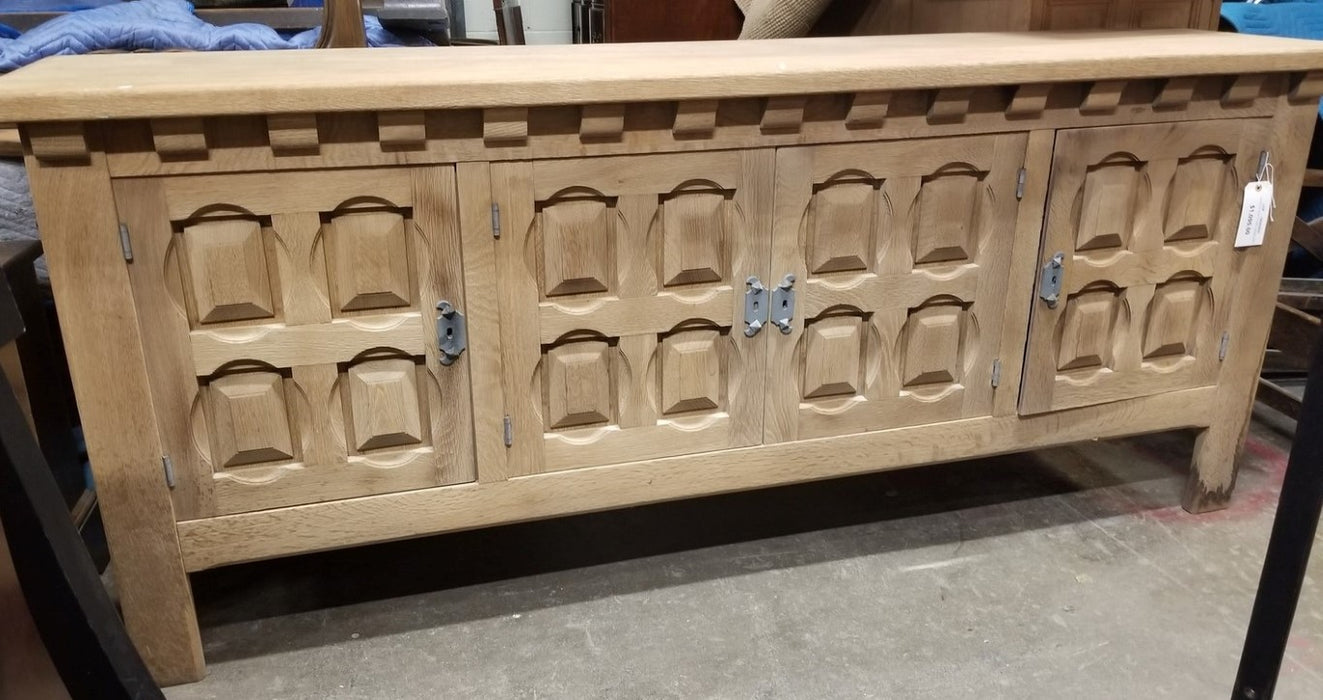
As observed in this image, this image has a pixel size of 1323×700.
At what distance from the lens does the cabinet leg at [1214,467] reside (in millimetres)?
1840

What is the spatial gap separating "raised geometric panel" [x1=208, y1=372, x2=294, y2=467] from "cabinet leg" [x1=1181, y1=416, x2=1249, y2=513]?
159cm

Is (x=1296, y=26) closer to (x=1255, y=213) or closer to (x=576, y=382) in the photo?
(x=1255, y=213)

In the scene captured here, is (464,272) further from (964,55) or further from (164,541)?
(964,55)

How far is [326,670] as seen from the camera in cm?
148

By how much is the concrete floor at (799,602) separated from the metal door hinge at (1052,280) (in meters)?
0.47

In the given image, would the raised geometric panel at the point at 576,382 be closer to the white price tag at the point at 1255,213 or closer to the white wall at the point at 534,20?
the white price tag at the point at 1255,213

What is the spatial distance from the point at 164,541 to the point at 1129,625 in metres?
1.44

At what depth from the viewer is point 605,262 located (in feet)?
4.60

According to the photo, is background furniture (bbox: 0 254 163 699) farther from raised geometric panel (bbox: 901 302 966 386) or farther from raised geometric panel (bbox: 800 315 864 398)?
raised geometric panel (bbox: 901 302 966 386)

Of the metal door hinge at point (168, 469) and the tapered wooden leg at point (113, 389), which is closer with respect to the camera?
the tapered wooden leg at point (113, 389)

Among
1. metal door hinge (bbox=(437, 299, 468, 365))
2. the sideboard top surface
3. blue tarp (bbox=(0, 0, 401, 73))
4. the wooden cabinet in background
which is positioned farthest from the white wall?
metal door hinge (bbox=(437, 299, 468, 365))

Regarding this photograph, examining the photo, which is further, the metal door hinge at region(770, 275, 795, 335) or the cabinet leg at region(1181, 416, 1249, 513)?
the cabinet leg at region(1181, 416, 1249, 513)

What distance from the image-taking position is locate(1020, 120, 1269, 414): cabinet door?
1581 mm

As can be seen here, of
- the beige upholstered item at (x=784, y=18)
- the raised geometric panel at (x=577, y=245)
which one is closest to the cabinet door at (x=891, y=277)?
the raised geometric panel at (x=577, y=245)
